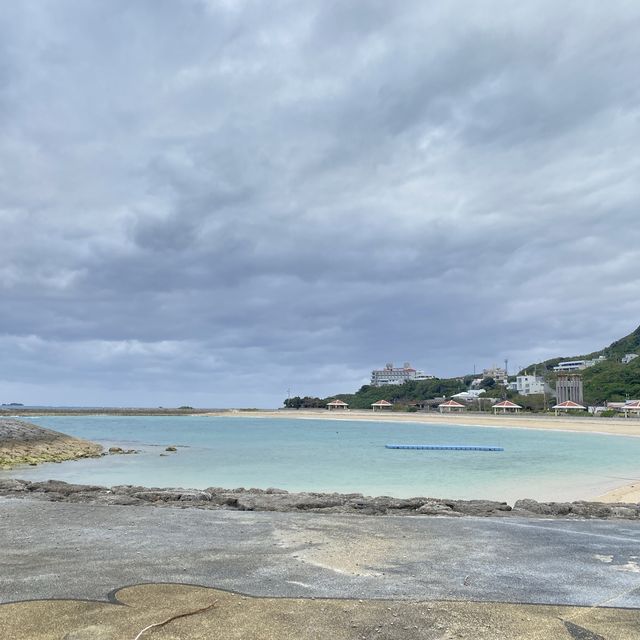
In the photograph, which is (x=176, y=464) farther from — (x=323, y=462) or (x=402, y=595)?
(x=402, y=595)

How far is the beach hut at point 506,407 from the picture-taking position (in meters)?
86.8

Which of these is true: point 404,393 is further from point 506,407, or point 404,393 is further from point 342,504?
point 342,504

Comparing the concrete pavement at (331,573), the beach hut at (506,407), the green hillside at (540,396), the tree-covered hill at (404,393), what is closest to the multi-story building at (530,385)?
the green hillside at (540,396)

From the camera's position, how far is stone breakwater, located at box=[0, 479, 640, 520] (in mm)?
9875

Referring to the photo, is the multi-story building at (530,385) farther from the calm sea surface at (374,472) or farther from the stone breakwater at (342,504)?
the stone breakwater at (342,504)

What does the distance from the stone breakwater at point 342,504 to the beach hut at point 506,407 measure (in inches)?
3132

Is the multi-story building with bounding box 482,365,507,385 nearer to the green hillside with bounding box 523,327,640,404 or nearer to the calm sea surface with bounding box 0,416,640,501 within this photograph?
the green hillside with bounding box 523,327,640,404

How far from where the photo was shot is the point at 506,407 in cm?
8750

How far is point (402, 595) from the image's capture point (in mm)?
4988

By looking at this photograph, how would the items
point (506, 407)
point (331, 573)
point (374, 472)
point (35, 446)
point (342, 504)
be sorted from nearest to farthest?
point (331, 573) < point (342, 504) < point (374, 472) < point (35, 446) < point (506, 407)

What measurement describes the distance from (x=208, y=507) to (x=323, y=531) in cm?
337

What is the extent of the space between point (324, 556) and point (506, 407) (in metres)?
86.7

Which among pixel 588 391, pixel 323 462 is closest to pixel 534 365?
pixel 588 391

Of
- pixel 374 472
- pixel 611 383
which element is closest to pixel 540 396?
pixel 611 383
